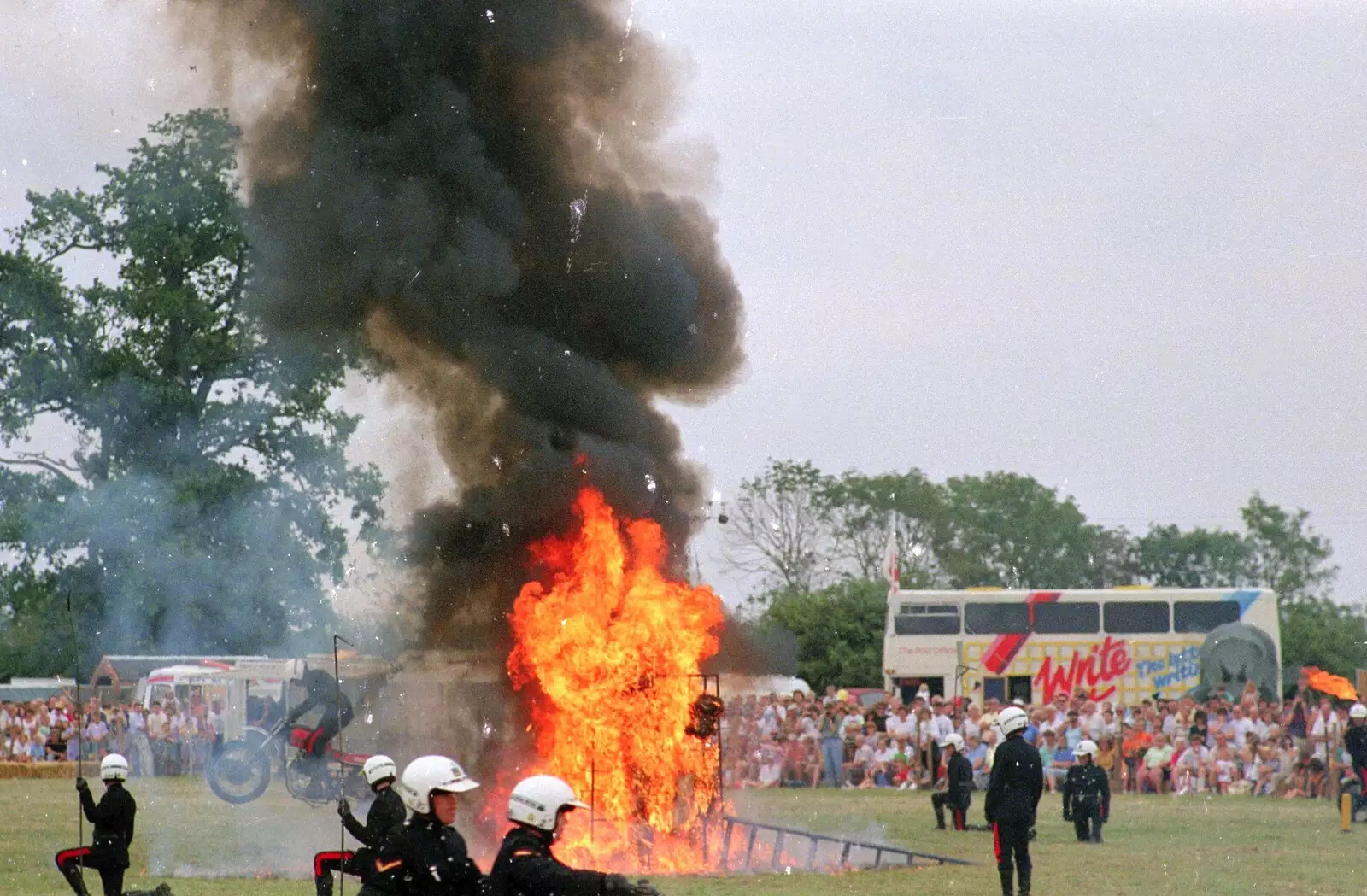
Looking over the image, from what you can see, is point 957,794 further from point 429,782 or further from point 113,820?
point 429,782

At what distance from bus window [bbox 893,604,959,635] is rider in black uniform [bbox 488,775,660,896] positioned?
3373 cm

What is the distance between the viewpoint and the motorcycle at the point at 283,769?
2384 centimetres

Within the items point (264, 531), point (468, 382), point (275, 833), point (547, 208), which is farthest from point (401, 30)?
point (264, 531)

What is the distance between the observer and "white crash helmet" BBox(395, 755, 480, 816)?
8289 mm

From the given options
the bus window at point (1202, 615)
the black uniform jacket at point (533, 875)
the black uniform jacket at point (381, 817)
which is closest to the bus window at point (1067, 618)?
the bus window at point (1202, 615)

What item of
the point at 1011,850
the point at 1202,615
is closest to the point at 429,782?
the point at 1011,850

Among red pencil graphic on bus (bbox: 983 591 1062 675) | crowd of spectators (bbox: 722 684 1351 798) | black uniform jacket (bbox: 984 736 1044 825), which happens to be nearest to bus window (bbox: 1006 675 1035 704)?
red pencil graphic on bus (bbox: 983 591 1062 675)

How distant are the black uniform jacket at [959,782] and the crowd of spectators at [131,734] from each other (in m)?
15.7

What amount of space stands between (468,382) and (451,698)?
348 cm

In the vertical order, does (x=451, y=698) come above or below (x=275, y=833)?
above

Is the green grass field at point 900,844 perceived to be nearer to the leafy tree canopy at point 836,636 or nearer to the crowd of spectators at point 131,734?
the crowd of spectators at point 131,734

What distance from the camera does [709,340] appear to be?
21938 mm

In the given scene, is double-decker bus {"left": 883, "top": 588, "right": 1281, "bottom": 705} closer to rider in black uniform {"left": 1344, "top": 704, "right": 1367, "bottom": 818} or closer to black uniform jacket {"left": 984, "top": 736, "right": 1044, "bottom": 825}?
rider in black uniform {"left": 1344, "top": 704, "right": 1367, "bottom": 818}

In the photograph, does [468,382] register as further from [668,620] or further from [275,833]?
[275,833]
